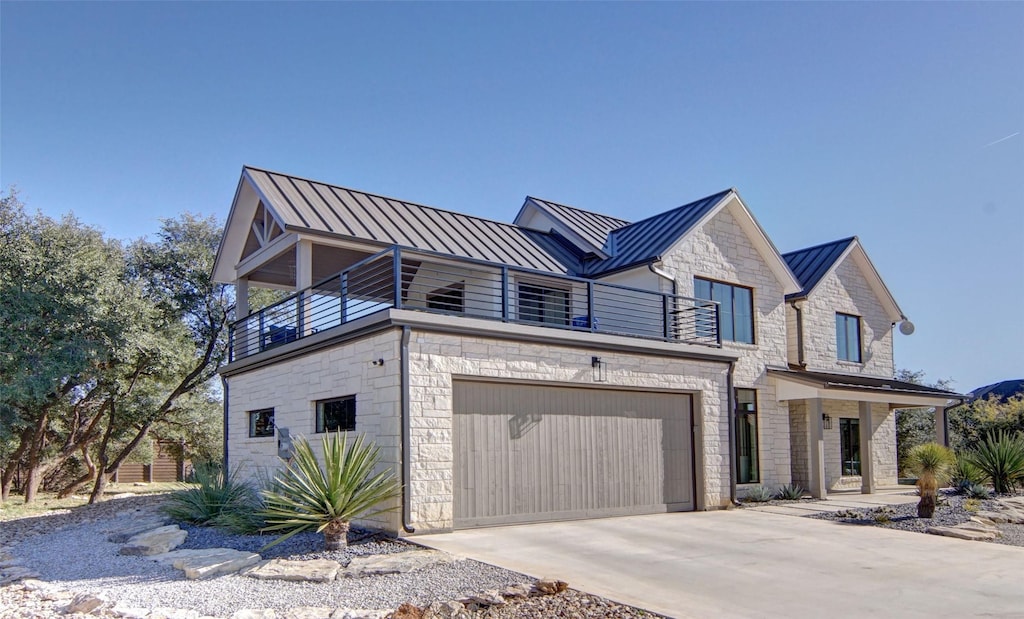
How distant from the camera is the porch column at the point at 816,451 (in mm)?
17891

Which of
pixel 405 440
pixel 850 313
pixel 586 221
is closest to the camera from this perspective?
pixel 405 440

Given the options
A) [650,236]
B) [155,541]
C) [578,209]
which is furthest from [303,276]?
[578,209]

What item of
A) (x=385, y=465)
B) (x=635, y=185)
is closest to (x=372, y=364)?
(x=385, y=465)

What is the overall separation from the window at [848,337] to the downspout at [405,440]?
14603 mm

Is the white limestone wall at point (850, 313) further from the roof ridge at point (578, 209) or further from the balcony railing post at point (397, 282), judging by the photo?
the balcony railing post at point (397, 282)

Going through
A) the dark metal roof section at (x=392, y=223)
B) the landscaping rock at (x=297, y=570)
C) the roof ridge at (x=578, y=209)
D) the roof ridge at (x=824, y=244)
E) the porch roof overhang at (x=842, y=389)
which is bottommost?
the landscaping rock at (x=297, y=570)

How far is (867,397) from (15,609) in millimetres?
A: 17144

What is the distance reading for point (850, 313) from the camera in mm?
21938

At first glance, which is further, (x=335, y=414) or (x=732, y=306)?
(x=732, y=306)

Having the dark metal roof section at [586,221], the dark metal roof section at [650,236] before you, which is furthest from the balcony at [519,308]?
the dark metal roof section at [586,221]

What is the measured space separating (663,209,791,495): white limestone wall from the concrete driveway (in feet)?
16.4

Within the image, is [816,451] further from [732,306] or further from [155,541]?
[155,541]

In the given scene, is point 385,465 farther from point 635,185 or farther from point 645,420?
point 635,185

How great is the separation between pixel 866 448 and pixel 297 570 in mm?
15130
